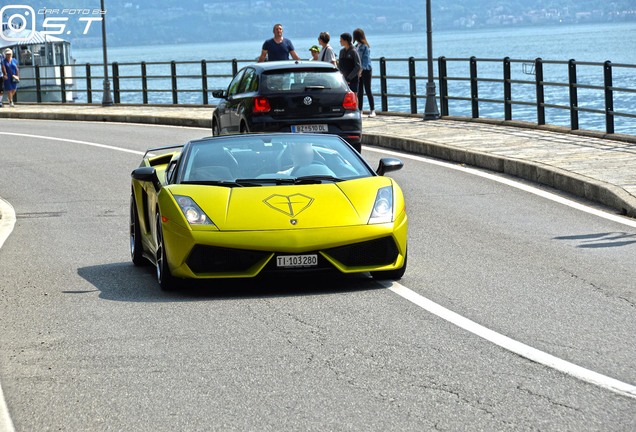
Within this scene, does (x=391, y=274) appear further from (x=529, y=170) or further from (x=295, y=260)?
(x=529, y=170)

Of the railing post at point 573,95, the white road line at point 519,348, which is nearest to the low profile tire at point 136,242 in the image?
the white road line at point 519,348

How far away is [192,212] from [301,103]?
998 centimetres

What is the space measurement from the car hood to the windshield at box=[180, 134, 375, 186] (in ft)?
0.69

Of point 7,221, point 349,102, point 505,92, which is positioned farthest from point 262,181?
point 505,92

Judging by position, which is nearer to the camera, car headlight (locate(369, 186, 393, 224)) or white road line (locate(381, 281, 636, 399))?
white road line (locate(381, 281, 636, 399))

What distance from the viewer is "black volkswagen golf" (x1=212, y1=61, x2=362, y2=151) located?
19.3m

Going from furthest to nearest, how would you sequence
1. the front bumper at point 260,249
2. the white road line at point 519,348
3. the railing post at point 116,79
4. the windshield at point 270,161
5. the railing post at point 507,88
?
1. the railing post at point 116,79
2. the railing post at point 507,88
3. the windshield at point 270,161
4. the front bumper at point 260,249
5. the white road line at point 519,348

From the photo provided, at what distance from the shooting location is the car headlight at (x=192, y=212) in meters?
9.52

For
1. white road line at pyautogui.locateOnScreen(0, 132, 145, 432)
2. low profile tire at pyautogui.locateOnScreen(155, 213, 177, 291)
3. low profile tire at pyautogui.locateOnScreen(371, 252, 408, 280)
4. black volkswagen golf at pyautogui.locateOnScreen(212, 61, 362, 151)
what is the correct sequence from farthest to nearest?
black volkswagen golf at pyautogui.locateOnScreen(212, 61, 362, 151) < low profile tire at pyautogui.locateOnScreen(371, 252, 408, 280) < low profile tire at pyautogui.locateOnScreen(155, 213, 177, 291) < white road line at pyautogui.locateOnScreen(0, 132, 145, 432)

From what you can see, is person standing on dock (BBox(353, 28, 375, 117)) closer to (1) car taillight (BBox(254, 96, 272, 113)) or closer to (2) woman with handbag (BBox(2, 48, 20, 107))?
(1) car taillight (BBox(254, 96, 272, 113))

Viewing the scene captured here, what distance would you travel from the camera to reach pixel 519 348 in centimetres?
738

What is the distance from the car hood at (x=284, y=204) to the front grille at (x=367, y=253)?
16cm

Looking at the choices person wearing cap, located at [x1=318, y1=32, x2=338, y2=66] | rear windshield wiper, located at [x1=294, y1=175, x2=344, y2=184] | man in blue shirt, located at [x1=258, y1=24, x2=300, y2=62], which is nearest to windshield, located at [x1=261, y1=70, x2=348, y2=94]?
person wearing cap, located at [x1=318, y1=32, x2=338, y2=66]

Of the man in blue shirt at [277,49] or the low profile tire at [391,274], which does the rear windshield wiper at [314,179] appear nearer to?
the low profile tire at [391,274]
